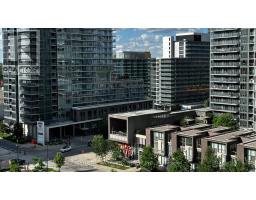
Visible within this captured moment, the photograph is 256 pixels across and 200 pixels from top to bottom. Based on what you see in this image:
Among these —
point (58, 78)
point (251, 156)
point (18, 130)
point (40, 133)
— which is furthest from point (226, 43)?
point (18, 130)

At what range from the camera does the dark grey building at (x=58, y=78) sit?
40.9m

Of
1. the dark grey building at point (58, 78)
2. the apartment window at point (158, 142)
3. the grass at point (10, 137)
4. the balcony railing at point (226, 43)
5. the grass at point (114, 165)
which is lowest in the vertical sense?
the grass at point (114, 165)

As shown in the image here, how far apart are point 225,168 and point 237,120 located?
18304 millimetres

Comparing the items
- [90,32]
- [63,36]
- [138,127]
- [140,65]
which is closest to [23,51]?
[63,36]

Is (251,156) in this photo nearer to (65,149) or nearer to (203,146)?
(203,146)

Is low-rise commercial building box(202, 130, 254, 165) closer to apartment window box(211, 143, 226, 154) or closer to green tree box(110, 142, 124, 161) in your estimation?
apartment window box(211, 143, 226, 154)

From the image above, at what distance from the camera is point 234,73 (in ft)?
136

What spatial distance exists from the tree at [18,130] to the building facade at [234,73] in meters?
20.5

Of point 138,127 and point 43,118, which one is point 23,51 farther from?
point 138,127

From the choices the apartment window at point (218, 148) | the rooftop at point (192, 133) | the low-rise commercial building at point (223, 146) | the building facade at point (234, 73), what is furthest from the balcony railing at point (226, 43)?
the apartment window at point (218, 148)

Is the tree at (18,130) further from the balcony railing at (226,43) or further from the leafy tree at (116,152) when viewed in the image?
the balcony railing at (226,43)

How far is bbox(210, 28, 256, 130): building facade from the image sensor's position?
39875mm

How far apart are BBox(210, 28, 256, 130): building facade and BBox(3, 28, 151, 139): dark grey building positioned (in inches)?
490

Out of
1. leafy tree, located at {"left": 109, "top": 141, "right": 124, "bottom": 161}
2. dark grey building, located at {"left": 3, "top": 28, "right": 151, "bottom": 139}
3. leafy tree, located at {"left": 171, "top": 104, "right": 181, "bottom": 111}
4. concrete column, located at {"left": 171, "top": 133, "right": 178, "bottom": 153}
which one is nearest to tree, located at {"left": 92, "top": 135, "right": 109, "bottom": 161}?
leafy tree, located at {"left": 109, "top": 141, "right": 124, "bottom": 161}
